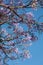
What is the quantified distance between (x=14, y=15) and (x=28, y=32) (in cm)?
112

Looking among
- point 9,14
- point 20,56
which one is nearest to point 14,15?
point 9,14

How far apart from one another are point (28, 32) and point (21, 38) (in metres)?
1.03

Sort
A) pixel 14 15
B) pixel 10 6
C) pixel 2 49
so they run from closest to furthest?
pixel 10 6 → pixel 14 15 → pixel 2 49

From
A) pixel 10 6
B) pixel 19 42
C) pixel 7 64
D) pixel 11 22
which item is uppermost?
pixel 10 6

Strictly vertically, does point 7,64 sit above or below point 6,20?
below

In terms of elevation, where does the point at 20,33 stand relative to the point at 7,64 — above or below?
above

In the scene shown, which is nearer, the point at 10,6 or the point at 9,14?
the point at 10,6

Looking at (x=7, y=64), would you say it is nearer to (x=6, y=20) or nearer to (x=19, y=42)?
(x=19, y=42)

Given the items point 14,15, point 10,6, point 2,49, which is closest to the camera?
point 10,6

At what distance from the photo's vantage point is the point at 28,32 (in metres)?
13.8

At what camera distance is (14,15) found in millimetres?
13328

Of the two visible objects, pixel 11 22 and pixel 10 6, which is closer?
pixel 10 6

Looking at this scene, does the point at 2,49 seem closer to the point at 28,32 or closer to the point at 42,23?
the point at 28,32

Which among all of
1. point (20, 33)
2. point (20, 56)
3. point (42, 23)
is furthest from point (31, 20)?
point (20, 56)
